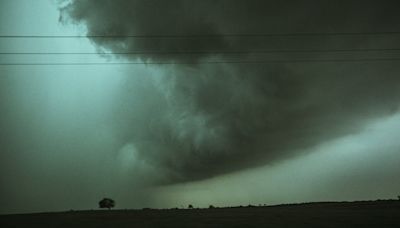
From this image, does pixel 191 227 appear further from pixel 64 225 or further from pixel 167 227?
pixel 64 225

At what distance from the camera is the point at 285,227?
67625mm

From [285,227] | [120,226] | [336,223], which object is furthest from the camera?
[120,226]

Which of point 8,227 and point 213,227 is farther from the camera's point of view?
point 8,227

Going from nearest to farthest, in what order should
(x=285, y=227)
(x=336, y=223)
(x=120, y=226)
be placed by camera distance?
(x=285, y=227) < (x=336, y=223) < (x=120, y=226)

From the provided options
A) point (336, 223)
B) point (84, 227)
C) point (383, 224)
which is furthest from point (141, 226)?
point (383, 224)

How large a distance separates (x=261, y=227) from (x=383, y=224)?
54.5 ft

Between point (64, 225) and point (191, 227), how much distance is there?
77.0 ft

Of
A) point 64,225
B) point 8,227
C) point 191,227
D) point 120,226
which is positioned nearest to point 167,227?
point 191,227

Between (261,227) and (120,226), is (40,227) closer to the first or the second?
(120,226)

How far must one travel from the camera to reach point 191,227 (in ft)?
231

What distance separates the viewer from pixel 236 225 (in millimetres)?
71688

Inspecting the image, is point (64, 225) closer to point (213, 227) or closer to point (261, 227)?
point (213, 227)

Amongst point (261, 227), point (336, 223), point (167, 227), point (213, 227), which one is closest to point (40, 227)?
point (167, 227)

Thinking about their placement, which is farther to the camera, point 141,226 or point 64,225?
point 64,225
